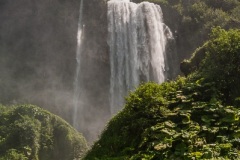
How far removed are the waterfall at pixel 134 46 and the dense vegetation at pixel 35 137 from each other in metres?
6.67

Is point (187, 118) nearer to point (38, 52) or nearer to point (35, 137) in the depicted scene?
point (35, 137)

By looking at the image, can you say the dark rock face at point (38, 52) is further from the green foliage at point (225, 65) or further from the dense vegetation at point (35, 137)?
the green foliage at point (225, 65)

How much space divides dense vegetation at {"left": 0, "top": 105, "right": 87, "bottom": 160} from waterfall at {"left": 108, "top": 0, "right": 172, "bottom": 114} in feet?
21.9

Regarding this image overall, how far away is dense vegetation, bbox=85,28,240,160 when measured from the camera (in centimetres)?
917

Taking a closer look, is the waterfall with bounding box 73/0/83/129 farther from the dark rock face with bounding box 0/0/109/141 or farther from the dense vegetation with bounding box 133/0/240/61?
the dense vegetation with bounding box 133/0/240/61

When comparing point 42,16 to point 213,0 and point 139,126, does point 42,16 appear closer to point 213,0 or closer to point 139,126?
point 213,0

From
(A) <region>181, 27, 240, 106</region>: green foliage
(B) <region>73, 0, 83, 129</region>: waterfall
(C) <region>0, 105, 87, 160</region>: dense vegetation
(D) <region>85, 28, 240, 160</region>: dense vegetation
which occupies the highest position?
(B) <region>73, 0, 83, 129</region>: waterfall

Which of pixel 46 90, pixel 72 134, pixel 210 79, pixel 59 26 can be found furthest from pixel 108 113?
pixel 210 79

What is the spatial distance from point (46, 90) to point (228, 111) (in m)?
21.1

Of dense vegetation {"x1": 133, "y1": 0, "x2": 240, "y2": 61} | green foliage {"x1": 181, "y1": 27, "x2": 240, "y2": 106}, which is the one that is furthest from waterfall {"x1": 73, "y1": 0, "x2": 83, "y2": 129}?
green foliage {"x1": 181, "y1": 27, "x2": 240, "y2": 106}

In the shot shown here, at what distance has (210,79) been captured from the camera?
12055mm

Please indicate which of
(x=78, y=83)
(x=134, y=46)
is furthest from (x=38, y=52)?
(x=134, y=46)

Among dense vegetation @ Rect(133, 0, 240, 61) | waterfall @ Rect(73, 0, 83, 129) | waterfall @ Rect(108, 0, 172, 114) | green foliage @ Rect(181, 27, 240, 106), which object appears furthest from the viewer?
dense vegetation @ Rect(133, 0, 240, 61)

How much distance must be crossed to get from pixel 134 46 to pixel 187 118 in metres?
20.4
